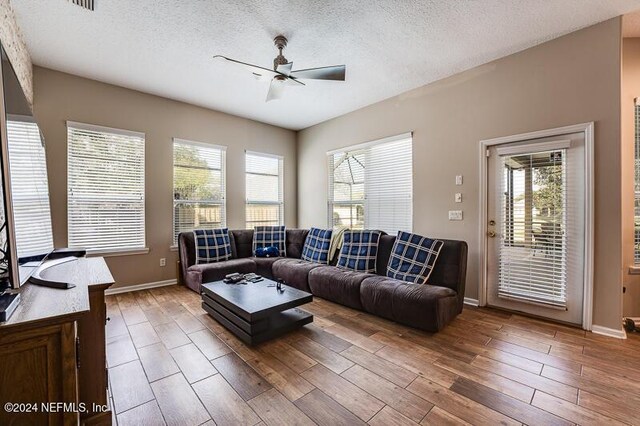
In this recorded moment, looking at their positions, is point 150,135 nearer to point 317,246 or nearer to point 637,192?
point 317,246

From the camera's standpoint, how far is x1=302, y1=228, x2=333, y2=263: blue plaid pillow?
4.33 metres

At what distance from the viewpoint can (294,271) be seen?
158 inches

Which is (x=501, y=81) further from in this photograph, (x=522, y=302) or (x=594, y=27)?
(x=522, y=302)

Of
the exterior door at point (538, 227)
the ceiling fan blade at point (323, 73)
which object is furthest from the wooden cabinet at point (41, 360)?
the exterior door at point (538, 227)

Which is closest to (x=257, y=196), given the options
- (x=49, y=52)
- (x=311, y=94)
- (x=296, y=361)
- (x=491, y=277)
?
(x=311, y=94)

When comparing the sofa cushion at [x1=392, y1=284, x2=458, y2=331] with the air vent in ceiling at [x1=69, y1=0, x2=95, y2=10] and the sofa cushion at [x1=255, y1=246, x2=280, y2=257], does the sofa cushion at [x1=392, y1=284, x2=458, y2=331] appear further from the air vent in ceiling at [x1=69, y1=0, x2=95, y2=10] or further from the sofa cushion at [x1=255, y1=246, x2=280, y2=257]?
the air vent in ceiling at [x1=69, y1=0, x2=95, y2=10]

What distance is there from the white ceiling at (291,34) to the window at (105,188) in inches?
32.3

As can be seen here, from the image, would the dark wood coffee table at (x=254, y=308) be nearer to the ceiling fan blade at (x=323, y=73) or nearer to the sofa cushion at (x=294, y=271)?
the sofa cushion at (x=294, y=271)

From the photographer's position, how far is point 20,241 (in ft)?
5.08

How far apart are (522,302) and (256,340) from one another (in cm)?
297

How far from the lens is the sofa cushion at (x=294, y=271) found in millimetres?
3890

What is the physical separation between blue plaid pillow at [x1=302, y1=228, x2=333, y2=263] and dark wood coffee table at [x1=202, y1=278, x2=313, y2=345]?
4.32 feet

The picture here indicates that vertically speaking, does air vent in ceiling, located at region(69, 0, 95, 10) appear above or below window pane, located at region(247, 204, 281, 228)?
above

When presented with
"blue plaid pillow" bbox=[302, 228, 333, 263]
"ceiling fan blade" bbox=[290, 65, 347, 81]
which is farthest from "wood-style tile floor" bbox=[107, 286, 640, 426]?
"ceiling fan blade" bbox=[290, 65, 347, 81]
